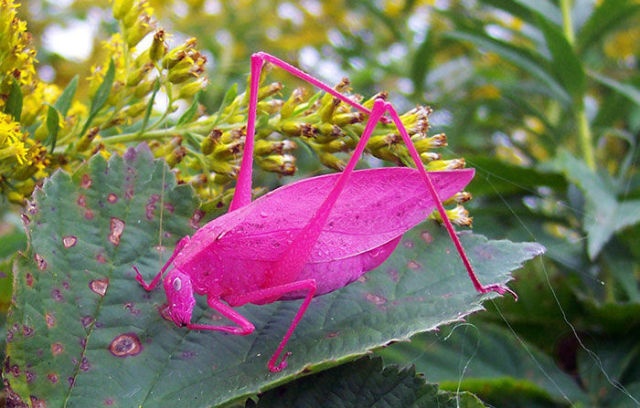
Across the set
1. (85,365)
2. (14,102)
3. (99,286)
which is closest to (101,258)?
(99,286)

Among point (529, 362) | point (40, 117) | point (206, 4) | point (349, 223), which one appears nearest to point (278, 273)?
Answer: point (349, 223)

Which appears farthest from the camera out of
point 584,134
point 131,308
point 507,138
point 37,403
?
point 507,138

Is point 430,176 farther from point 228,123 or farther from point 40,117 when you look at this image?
point 40,117

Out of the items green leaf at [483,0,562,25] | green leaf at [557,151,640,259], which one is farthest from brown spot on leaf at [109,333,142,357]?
green leaf at [483,0,562,25]

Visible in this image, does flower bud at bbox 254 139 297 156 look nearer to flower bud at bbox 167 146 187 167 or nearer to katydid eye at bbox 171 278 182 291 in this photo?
flower bud at bbox 167 146 187 167

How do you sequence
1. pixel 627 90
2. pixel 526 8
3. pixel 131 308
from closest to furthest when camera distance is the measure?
pixel 131 308, pixel 627 90, pixel 526 8

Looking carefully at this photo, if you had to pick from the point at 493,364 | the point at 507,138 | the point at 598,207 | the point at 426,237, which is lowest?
the point at 493,364

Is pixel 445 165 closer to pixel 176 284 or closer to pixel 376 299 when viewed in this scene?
pixel 376 299
